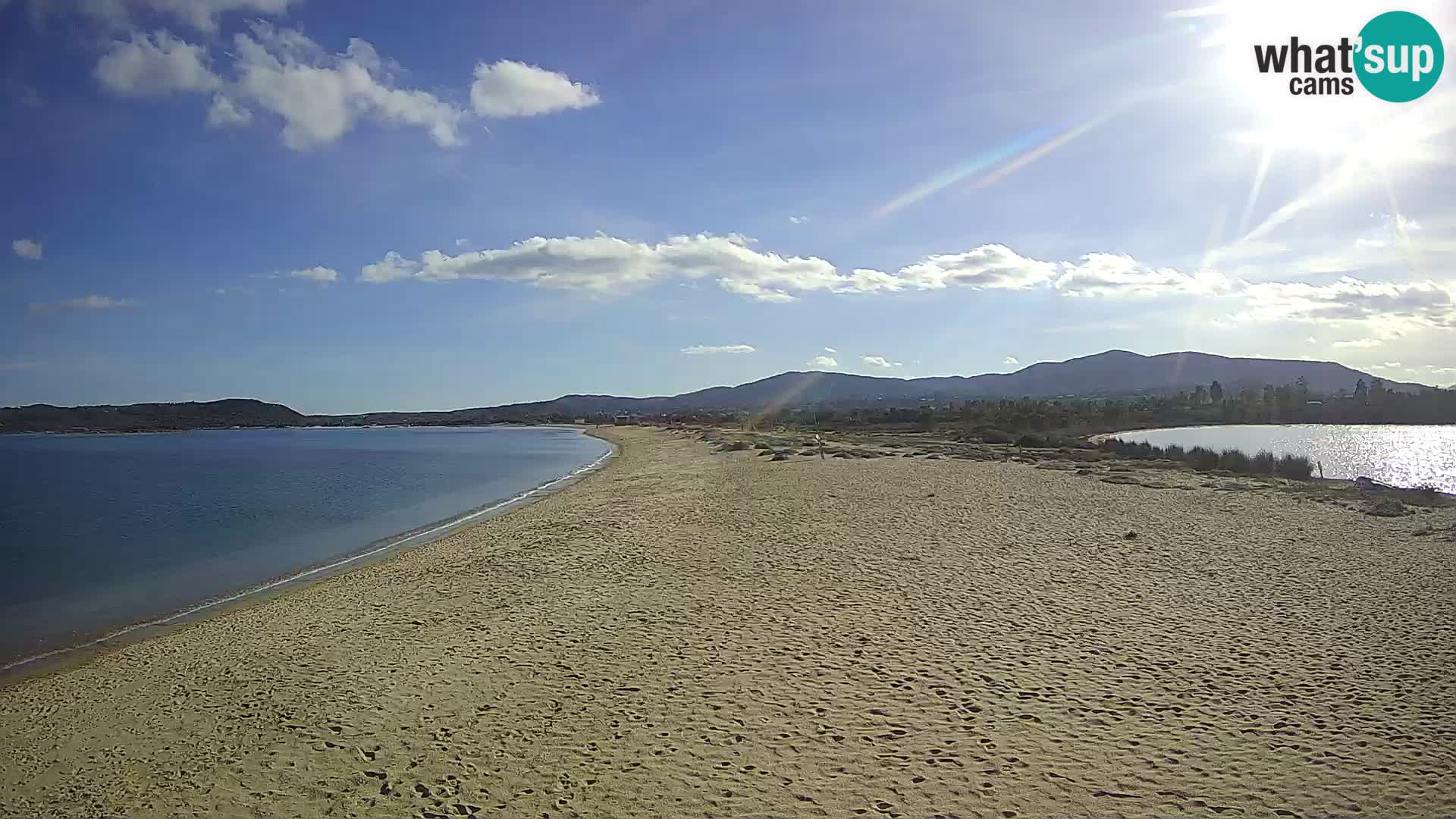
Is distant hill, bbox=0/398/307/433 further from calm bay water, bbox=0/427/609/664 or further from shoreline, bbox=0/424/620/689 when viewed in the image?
shoreline, bbox=0/424/620/689

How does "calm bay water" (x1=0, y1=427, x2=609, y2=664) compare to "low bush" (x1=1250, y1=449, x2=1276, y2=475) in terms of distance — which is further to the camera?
"low bush" (x1=1250, y1=449, x2=1276, y2=475)

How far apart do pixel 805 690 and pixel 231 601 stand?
38.8 ft

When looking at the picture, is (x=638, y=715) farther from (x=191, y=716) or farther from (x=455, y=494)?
(x=455, y=494)

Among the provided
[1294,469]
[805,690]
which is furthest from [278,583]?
[1294,469]

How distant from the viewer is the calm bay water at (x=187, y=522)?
15.0 m

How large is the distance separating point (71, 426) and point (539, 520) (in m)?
171

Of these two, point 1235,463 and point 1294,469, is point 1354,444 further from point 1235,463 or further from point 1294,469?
point 1235,463

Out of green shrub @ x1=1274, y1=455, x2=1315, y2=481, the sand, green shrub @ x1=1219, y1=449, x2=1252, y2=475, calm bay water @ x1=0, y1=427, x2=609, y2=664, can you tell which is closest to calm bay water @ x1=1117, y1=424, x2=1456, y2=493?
green shrub @ x1=1274, y1=455, x2=1315, y2=481

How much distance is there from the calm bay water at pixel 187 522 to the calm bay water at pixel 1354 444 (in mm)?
33170

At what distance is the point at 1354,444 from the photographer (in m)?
49.2

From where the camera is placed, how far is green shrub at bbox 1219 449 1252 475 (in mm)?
29609

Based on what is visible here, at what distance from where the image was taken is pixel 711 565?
13406mm

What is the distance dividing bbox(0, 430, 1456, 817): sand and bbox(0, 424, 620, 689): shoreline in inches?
25.9

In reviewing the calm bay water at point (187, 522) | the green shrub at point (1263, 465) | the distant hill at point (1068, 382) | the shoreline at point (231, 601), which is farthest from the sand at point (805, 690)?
the distant hill at point (1068, 382)
